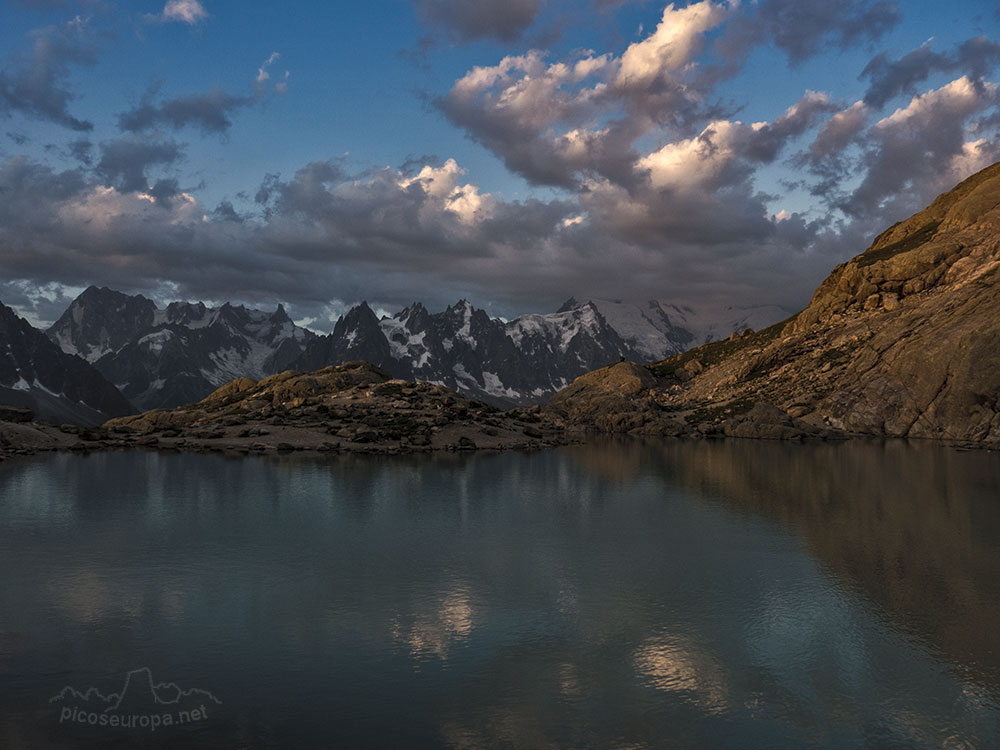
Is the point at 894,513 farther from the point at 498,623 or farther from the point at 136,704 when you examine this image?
the point at 136,704

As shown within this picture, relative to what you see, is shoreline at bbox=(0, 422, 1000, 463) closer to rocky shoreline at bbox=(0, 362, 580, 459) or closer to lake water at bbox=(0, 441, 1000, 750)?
rocky shoreline at bbox=(0, 362, 580, 459)

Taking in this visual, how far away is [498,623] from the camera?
96.2 feet

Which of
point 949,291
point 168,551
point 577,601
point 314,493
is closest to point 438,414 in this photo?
point 314,493

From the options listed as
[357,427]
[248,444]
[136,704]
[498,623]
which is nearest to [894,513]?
[498,623]

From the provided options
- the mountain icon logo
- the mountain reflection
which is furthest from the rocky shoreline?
the mountain icon logo

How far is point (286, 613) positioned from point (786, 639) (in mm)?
21129

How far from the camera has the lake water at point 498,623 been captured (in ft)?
67.6

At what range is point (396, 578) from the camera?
119 feet

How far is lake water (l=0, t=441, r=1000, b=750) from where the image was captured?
20.6m

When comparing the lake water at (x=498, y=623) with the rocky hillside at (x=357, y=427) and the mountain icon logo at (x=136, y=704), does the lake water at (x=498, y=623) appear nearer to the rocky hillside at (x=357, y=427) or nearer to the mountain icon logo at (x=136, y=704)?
the mountain icon logo at (x=136, y=704)

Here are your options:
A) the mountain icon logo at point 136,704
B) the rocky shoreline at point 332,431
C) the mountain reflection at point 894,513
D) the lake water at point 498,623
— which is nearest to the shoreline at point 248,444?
the rocky shoreline at point 332,431

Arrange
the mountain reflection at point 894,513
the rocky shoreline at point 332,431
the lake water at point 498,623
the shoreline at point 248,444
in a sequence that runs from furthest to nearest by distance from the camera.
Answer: the rocky shoreline at point 332,431, the shoreline at point 248,444, the mountain reflection at point 894,513, the lake water at point 498,623

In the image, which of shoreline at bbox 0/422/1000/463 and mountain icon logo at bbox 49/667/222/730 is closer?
mountain icon logo at bbox 49/667/222/730

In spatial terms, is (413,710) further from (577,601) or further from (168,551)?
(168,551)
